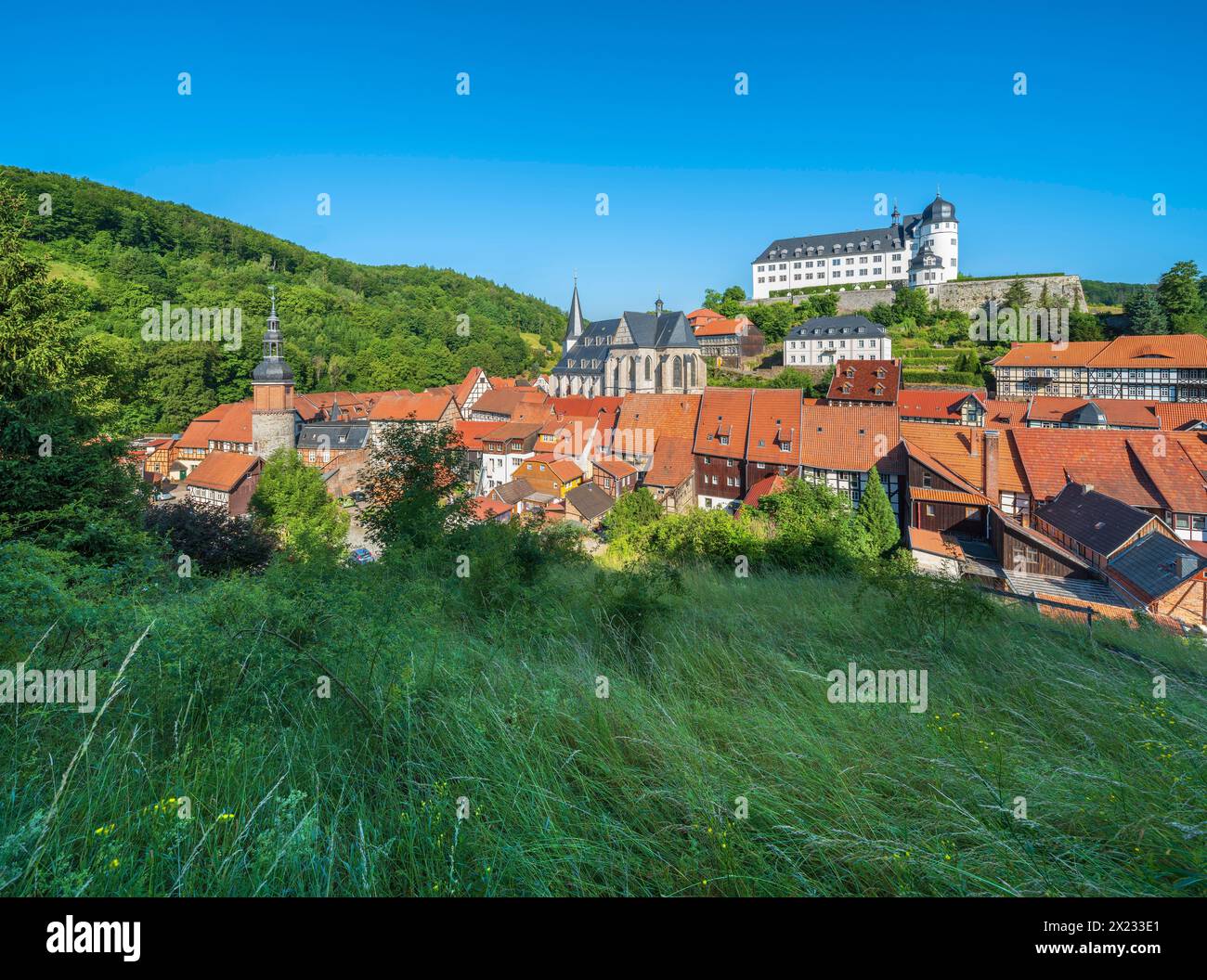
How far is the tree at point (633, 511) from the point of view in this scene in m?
26.1

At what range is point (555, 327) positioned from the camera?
134m

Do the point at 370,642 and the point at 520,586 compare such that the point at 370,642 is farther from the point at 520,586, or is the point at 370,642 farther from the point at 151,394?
the point at 151,394

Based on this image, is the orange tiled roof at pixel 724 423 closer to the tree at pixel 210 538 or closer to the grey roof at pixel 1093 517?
the grey roof at pixel 1093 517

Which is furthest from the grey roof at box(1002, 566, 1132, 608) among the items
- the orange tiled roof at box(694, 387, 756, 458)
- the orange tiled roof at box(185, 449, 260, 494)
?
the orange tiled roof at box(185, 449, 260, 494)

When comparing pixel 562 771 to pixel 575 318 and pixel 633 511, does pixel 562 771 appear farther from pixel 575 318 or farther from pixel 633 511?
pixel 575 318

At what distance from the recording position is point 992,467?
1110 inches

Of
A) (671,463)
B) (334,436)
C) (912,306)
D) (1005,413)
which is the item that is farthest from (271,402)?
(912,306)

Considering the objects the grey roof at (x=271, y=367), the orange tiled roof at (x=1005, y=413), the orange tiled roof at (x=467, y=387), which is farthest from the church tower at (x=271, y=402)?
the orange tiled roof at (x=1005, y=413)

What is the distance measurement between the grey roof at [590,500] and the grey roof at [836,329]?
4388cm

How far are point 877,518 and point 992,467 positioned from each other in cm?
602

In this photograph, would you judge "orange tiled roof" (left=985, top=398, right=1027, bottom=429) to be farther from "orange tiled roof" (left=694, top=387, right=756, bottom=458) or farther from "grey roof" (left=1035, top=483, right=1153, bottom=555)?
"orange tiled roof" (left=694, top=387, right=756, bottom=458)
